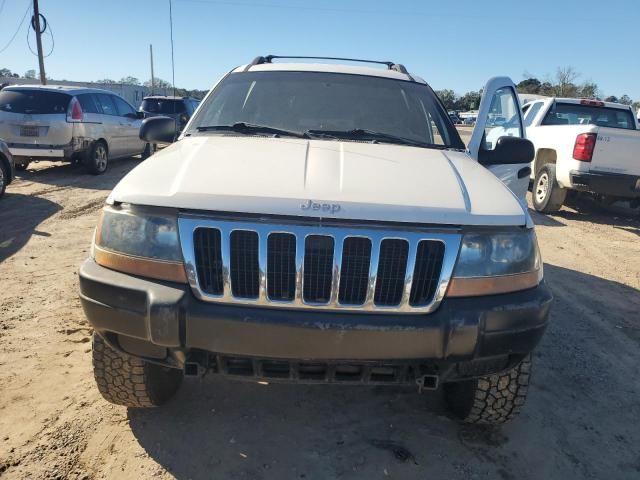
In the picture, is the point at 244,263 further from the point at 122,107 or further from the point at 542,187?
the point at 122,107

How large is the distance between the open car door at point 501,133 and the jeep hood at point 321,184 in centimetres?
85

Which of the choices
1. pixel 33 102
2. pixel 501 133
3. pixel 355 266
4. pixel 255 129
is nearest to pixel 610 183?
pixel 501 133

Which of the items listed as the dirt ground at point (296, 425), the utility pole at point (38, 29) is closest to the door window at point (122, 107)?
the dirt ground at point (296, 425)

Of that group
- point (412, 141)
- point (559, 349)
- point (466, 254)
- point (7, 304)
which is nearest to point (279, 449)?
point (466, 254)

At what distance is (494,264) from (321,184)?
84cm

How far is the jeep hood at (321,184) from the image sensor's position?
6.95 ft

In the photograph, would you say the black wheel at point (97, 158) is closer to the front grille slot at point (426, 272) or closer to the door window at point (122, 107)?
the door window at point (122, 107)

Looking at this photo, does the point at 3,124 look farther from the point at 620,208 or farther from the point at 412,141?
the point at 620,208

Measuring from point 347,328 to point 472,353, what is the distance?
54 centimetres

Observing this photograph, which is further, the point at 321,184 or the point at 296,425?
the point at 296,425

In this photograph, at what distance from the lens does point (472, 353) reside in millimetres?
2123

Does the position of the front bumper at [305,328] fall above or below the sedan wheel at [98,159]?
above

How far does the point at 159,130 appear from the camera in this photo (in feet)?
12.4

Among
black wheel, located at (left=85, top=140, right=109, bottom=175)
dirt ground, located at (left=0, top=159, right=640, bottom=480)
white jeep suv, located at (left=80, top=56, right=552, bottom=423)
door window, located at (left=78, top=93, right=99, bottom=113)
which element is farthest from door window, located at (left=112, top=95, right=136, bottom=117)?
white jeep suv, located at (left=80, top=56, right=552, bottom=423)
